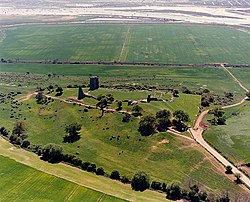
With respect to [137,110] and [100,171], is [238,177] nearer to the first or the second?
[100,171]

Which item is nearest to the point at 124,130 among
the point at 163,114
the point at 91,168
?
the point at 163,114

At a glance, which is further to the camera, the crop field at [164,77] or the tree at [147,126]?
the crop field at [164,77]

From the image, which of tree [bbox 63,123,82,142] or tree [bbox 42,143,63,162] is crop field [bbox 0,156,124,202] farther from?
tree [bbox 63,123,82,142]

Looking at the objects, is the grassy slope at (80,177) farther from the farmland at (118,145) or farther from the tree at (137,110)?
the tree at (137,110)

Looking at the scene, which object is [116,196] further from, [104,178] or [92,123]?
[92,123]

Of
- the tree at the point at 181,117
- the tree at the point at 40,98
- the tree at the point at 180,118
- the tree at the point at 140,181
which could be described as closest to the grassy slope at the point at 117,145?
the tree at the point at 140,181

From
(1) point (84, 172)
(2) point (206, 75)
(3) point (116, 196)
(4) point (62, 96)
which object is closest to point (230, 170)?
(3) point (116, 196)
